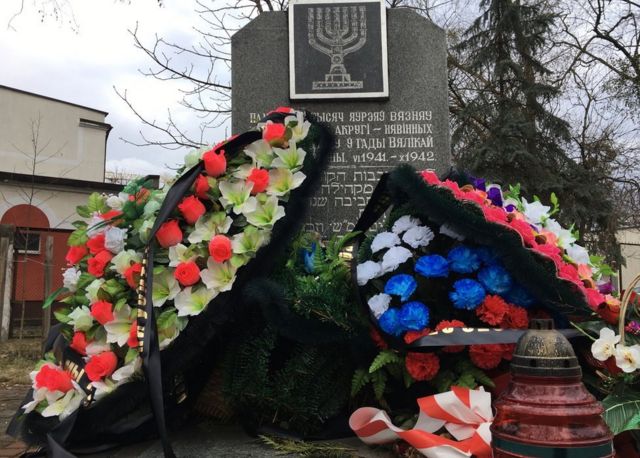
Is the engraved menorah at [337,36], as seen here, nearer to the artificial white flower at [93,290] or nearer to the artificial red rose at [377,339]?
the artificial white flower at [93,290]

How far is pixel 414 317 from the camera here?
1804mm

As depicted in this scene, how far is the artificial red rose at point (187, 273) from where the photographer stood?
6.41 ft

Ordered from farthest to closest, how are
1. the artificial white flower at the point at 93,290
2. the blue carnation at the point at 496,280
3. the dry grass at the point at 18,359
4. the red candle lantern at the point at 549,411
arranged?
1. the dry grass at the point at 18,359
2. the artificial white flower at the point at 93,290
3. the blue carnation at the point at 496,280
4. the red candle lantern at the point at 549,411

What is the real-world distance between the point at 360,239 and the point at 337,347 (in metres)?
0.63

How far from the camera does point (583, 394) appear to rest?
3.84 feet

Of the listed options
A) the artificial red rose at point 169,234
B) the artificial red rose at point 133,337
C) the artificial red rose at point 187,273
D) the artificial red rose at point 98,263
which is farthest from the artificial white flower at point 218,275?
the artificial red rose at point 98,263

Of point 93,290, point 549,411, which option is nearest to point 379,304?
point 549,411

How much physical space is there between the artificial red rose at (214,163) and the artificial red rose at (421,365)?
3.34 ft

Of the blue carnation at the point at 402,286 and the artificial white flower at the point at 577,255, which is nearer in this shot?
the blue carnation at the point at 402,286

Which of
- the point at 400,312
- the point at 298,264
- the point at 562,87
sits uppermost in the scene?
the point at 562,87

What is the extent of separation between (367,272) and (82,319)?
108 centimetres

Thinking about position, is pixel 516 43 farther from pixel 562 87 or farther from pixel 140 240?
pixel 140 240

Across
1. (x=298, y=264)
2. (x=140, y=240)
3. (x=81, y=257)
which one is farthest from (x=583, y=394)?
(x=81, y=257)

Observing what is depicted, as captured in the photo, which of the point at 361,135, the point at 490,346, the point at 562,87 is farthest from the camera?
the point at 562,87
